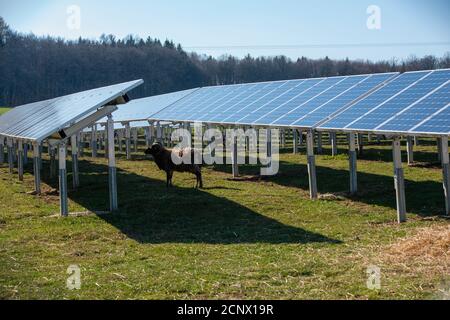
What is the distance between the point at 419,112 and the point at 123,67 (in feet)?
388

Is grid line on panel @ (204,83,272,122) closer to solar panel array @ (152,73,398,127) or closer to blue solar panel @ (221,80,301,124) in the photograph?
solar panel array @ (152,73,398,127)

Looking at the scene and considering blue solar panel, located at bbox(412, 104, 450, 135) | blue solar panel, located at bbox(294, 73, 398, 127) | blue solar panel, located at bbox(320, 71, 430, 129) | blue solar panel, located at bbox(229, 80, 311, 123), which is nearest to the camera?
blue solar panel, located at bbox(412, 104, 450, 135)

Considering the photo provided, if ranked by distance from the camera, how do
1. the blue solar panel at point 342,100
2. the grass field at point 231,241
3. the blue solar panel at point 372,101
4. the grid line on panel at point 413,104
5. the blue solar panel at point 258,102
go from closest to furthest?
the grass field at point 231,241 → the grid line on panel at point 413,104 → the blue solar panel at point 372,101 → the blue solar panel at point 342,100 → the blue solar panel at point 258,102

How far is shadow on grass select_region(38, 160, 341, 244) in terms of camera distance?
11.1 m

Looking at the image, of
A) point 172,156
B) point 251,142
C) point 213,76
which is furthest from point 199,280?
point 213,76

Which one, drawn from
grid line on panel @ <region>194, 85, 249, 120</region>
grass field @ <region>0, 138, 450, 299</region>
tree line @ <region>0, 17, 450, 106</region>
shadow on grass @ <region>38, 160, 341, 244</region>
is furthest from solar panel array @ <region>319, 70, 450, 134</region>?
tree line @ <region>0, 17, 450, 106</region>

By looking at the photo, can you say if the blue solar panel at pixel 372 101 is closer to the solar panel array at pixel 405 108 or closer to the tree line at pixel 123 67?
the solar panel array at pixel 405 108

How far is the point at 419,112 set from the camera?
1369cm

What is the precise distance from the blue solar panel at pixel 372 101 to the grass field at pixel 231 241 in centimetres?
199

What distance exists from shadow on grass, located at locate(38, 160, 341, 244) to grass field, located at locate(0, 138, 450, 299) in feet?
0.09

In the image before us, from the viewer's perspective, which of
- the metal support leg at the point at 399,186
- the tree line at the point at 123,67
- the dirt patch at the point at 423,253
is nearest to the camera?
the dirt patch at the point at 423,253

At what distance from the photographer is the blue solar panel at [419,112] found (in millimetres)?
13203
